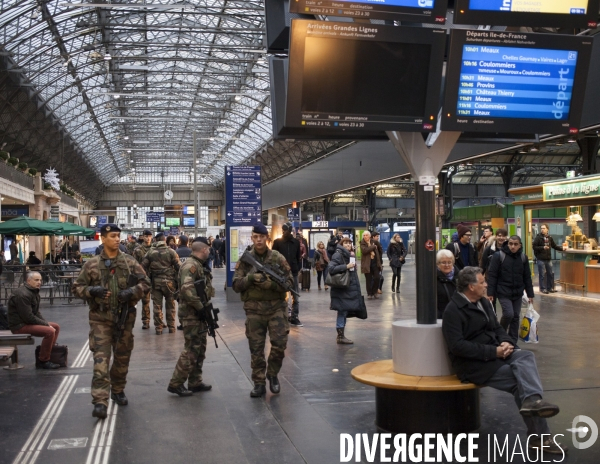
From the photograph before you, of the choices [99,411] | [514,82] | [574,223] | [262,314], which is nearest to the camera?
[514,82]

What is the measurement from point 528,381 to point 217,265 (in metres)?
37.0

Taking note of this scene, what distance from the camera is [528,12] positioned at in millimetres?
5785

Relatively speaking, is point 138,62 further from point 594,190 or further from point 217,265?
point 594,190

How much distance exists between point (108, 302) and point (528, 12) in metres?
4.52

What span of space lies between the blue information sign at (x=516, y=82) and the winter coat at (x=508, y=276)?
3.70m

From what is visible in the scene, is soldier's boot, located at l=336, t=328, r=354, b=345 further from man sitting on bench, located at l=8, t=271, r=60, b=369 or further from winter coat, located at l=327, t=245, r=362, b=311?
man sitting on bench, located at l=8, t=271, r=60, b=369

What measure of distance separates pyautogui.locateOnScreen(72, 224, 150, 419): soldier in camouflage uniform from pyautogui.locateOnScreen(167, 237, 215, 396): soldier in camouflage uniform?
1.60ft

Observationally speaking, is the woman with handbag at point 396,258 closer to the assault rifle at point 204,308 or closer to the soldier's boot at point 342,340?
the soldier's boot at point 342,340

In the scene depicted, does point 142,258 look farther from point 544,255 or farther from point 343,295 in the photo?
point 544,255

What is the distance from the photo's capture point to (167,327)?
13.6 meters

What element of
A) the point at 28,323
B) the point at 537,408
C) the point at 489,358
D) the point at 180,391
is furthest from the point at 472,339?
the point at 28,323

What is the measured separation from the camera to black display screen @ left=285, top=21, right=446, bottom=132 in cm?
555

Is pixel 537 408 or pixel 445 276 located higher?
pixel 445 276

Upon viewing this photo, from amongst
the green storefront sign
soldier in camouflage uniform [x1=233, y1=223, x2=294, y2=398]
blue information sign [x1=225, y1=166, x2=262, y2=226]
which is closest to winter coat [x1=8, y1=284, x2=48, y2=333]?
soldier in camouflage uniform [x1=233, y1=223, x2=294, y2=398]
